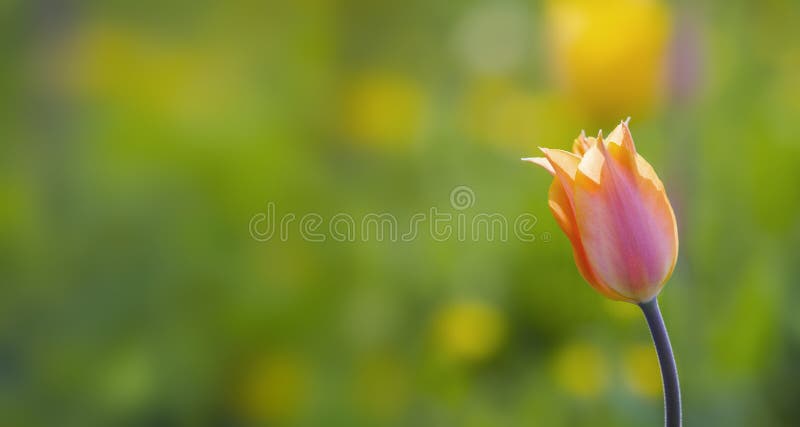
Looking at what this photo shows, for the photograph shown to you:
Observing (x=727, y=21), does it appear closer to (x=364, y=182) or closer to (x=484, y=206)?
(x=484, y=206)

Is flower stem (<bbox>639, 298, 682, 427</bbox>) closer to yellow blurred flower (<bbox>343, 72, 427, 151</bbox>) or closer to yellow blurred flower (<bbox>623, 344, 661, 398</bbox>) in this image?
yellow blurred flower (<bbox>623, 344, 661, 398</bbox>)

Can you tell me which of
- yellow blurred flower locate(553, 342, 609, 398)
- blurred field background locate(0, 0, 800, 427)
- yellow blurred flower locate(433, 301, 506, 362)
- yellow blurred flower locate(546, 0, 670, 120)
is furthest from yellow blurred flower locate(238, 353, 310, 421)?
yellow blurred flower locate(546, 0, 670, 120)

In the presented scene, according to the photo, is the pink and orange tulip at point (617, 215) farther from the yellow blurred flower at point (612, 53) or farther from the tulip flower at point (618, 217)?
the yellow blurred flower at point (612, 53)

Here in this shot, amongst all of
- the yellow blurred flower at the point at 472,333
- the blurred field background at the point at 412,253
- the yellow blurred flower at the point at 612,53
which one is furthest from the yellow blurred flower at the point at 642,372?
the yellow blurred flower at the point at 612,53

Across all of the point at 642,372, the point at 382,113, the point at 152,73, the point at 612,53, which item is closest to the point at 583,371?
the point at 642,372

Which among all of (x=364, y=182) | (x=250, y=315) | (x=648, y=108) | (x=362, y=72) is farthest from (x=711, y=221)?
(x=362, y=72)

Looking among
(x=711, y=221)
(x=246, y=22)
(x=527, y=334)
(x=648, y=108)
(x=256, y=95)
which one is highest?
(x=246, y=22)
